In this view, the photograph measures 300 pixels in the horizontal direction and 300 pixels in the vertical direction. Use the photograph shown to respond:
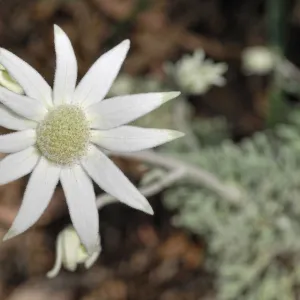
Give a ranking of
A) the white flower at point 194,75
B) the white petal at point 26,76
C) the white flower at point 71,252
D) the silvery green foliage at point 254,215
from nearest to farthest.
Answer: the white petal at point 26,76 < the white flower at point 71,252 < the white flower at point 194,75 < the silvery green foliage at point 254,215

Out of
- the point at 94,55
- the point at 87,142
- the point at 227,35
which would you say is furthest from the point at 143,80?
the point at 87,142

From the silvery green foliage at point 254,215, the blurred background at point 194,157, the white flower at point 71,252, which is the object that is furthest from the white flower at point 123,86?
the white flower at point 71,252

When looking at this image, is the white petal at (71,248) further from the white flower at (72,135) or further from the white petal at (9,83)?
the white petal at (9,83)

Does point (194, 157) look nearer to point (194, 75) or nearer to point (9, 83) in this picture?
point (194, 75)

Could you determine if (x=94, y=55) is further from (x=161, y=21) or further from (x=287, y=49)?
(x=287, y=49)

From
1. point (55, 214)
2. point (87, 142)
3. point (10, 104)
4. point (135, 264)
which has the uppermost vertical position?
point (10, 104)

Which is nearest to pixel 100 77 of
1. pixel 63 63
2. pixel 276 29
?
pixel 63 63
